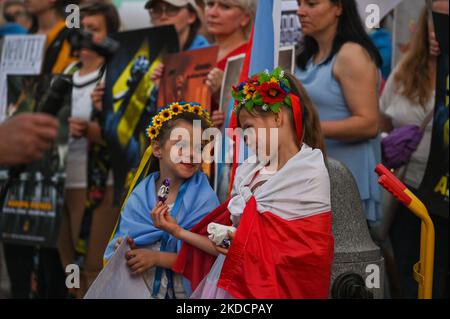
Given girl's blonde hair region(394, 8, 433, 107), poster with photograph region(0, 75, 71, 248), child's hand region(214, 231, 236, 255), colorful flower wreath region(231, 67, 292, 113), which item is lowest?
poster with photograph region(0, 75, 71, 248)

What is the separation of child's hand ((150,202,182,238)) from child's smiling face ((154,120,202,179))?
0.25 meters

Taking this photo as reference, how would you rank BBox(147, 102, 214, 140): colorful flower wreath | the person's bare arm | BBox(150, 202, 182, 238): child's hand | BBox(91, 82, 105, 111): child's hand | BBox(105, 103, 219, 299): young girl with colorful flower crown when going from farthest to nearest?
BBox(91, 82, 105, 111): child's hand → the person's bare arm → BBox(147, 102, 214, 140): colorful flower wreath → BBox(105, 103, 219, 299): young girl with colorful flower crown → BBox(150, 202, 182, 238): child's hand

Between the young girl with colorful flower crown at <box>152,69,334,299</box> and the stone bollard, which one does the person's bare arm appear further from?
the young girl with colorful flower crown at <box>152,69,334,299</box>

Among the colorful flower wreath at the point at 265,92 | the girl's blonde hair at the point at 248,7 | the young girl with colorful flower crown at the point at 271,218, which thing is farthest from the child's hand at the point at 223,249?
the girl's blonde hair at the point at 248,7

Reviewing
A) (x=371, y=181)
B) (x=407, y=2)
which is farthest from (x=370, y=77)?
(x=407, y=2)

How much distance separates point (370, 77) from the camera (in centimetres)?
526

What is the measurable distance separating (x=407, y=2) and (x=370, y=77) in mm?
1400

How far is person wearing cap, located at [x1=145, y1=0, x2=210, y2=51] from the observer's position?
6.75 metres

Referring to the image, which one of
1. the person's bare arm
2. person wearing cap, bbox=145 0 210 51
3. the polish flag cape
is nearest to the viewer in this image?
the polish flag cape

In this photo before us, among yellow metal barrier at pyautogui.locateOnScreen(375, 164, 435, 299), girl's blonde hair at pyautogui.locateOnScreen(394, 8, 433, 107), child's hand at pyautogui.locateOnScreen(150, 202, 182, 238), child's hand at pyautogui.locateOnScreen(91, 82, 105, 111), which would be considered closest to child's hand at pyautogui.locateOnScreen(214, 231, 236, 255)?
child's hand at pyautogui.locateOnScreen(150, 202, 182, 238)

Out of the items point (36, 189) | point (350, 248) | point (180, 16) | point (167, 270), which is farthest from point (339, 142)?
point (36, 189)

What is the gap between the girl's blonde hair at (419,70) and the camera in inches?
244

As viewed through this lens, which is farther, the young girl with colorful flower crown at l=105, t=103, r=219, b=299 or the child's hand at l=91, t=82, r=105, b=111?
the child's hand at l=91, t=82, r=105, b=111
